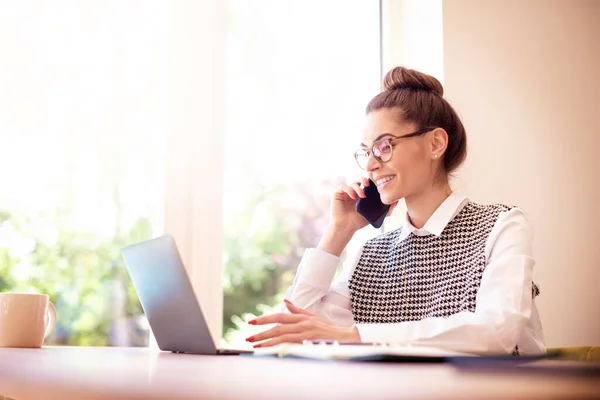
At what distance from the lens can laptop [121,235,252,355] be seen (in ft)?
3.51

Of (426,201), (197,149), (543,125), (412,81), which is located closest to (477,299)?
(426,201)

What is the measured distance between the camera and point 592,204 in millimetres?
2949

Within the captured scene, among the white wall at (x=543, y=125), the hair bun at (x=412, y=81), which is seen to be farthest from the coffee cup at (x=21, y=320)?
the white wall at (x=543, y=125)

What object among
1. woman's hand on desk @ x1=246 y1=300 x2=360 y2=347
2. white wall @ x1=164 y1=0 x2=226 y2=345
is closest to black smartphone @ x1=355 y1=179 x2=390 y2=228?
white wall @ x1=164 y1=0 x2=226 y2=345

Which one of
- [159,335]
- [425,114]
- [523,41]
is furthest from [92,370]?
[523,41]

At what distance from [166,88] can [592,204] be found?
1.87m

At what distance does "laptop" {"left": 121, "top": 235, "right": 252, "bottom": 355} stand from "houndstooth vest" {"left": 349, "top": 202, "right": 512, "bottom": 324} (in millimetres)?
849

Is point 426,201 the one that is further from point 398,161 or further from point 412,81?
Result: point 412,81

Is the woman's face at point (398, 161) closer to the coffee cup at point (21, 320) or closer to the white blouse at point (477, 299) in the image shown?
the white blouse at point (477, 299)

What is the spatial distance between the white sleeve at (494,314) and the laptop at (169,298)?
1.09 feet

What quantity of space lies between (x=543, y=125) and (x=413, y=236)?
1185mm

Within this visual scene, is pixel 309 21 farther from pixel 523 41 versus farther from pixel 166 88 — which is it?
pixel 523 41

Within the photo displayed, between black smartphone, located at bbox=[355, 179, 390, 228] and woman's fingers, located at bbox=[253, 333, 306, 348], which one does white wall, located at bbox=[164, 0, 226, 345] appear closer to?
black smartphone, located at bbox=[355, 179, 390, 228]

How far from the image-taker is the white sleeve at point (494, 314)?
133 cm
